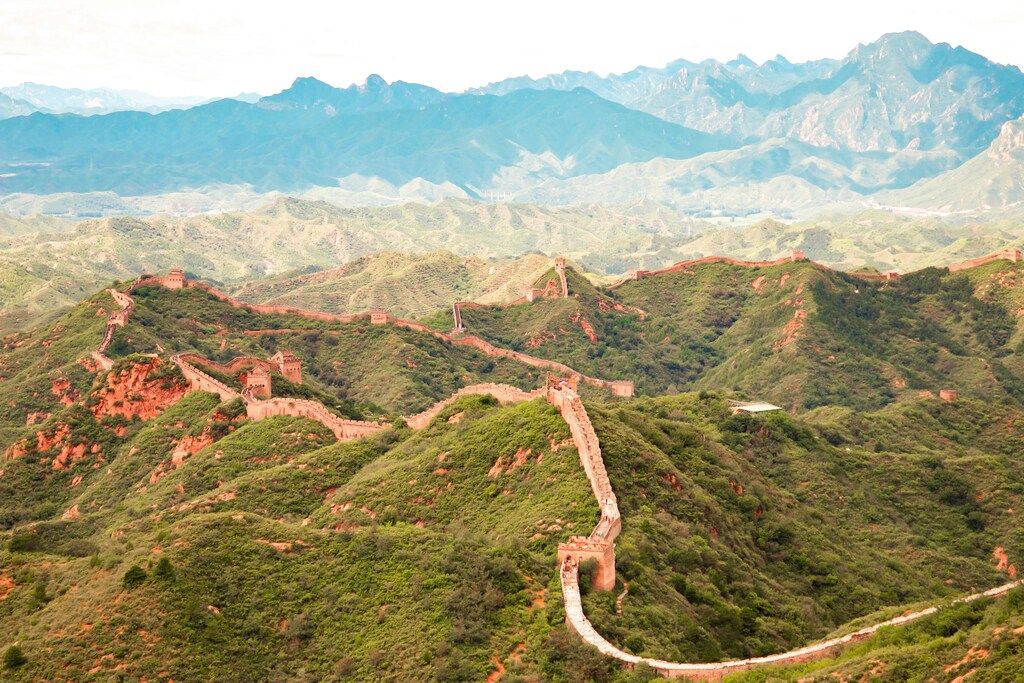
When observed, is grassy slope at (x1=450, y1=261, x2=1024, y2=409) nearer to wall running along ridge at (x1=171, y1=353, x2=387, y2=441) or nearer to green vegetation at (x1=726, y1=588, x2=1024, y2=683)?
wall running along ridge at (x1=171, y1=353, x2=387, y2=441)

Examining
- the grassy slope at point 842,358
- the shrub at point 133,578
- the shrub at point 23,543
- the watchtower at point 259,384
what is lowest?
the grassy slope at point 842,358

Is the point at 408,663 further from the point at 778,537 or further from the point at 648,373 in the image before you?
the point at 648,373

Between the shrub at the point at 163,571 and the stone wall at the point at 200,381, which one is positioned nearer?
the shrub at the point at 163,571

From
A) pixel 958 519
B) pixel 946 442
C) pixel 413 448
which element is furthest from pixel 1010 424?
pixel 413 448

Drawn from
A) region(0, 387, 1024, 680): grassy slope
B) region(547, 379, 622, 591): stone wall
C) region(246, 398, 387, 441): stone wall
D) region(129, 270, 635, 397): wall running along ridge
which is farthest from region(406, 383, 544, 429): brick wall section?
region(129, 270, 635, 397): wall running along ridge

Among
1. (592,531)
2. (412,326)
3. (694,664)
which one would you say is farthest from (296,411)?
(412,326)

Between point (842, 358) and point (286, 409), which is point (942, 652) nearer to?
point (286, 409)

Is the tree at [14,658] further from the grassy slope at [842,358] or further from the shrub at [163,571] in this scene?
the grassy slope at [842,358]

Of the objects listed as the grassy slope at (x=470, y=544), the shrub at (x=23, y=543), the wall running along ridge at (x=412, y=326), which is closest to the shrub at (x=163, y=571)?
the grassy slope at (x=470, y=544)
